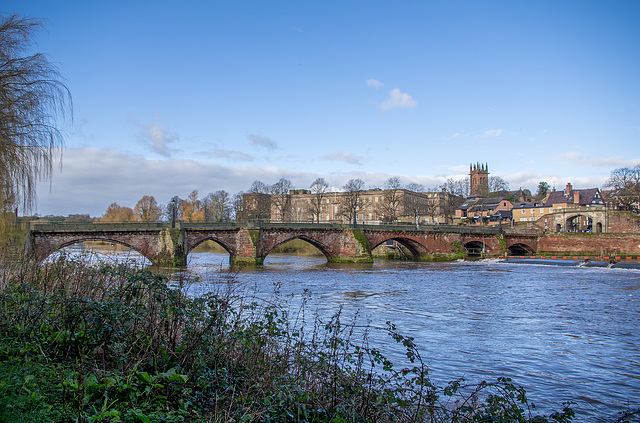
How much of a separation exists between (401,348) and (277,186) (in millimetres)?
77126

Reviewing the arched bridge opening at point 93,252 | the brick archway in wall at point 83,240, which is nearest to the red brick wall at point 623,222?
the brick archway in wall at point 83,240

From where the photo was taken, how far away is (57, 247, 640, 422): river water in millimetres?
9305

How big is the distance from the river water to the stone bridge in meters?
13.1

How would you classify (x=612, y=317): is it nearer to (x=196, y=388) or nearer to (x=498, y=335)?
(x=498, y=335)

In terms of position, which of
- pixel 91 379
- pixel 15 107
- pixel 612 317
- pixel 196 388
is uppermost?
pixel 15 107

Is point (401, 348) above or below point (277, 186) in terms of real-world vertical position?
below

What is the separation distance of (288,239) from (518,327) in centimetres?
2940

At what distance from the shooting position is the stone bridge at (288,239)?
107 ft

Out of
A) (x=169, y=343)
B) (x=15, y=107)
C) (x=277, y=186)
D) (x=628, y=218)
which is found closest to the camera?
(x=169, y=343)

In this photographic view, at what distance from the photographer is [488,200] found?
353 feet

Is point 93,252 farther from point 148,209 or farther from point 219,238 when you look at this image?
point 148,209

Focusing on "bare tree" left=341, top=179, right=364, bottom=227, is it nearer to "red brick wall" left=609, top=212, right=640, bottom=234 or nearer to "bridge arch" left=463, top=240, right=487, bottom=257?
"bridge arch" left=463, top=240, right=487, bottom=257

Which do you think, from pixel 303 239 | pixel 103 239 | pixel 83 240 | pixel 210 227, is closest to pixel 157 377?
pixel 83 240

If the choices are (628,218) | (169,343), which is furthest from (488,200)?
(169,343)
